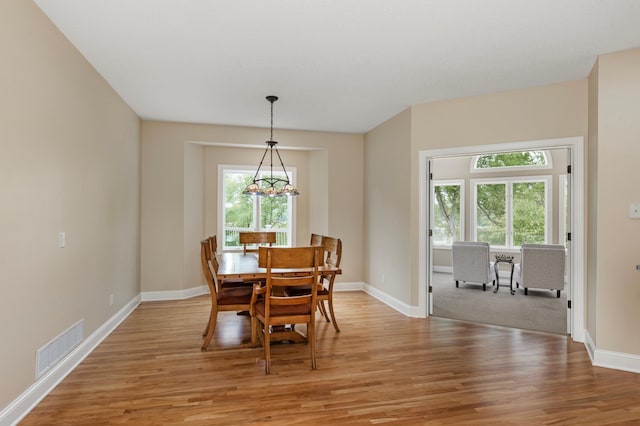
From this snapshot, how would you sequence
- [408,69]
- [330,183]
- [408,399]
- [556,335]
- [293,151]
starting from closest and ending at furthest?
[408,399] < [408,69] < [556,335] < [330,183] < [293,151]

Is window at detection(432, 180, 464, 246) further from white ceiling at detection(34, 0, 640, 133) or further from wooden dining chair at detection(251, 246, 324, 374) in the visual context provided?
wooden dining chair at detection(251, 246, 324, 374)

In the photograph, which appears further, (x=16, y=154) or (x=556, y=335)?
(x=556, y=335)

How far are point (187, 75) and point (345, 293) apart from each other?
402 cm

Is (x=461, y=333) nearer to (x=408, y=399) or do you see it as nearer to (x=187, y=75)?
(x=408, y=399)

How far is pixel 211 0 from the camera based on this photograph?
7.72 feet

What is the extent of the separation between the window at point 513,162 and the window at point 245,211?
177 inches

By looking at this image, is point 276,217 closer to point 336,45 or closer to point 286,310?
point 286,310

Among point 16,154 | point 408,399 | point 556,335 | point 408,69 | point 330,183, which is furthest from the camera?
point 330,183

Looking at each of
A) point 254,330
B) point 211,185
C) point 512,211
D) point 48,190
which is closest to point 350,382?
point 254,330

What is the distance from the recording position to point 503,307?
5.30 meters

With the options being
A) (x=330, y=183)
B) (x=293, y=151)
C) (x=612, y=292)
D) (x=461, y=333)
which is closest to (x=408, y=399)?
(x=461, y=333)

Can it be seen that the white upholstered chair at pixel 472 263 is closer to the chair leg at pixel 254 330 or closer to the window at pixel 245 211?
the window at pixel 245 211

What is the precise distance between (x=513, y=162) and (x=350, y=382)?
7.25 metres

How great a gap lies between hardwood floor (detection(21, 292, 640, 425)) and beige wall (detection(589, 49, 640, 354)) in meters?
0.44
